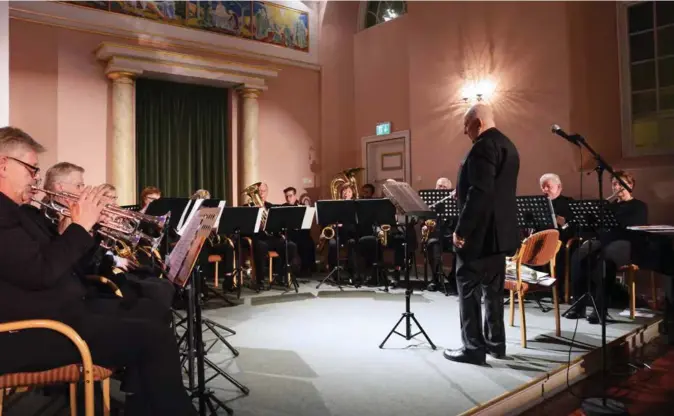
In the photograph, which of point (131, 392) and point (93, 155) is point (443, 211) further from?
point (93, 155)

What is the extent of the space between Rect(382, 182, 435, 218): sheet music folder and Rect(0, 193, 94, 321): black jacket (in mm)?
2380

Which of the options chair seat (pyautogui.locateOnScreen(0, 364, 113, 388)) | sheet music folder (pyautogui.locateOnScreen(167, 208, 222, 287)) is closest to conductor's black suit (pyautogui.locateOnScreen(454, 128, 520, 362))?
sheet music folder (pyautogui.locateOnScreen(167, 208, 222, 287))

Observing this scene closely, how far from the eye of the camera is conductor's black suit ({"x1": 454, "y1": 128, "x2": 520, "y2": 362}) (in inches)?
124

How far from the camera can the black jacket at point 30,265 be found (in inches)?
68.9

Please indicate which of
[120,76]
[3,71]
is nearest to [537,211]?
[3,71]

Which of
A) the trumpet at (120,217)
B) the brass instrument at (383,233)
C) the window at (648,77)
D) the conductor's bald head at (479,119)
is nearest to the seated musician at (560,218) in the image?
the window at (648,77)

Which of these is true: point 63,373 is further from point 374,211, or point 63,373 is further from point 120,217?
point 374,211

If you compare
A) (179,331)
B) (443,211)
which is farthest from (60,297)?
(443,211)

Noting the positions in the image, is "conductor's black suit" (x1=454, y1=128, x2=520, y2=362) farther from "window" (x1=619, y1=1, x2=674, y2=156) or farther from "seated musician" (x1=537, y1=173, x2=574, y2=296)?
"window" (x1=619, y1=1, x2=674, y2=156)

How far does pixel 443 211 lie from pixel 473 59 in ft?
11.9

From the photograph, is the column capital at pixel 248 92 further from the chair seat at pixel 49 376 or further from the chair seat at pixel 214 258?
the chair seat at pixel 49 376

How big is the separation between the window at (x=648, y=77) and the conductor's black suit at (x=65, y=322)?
6522 mm

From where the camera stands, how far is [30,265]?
1.76 metres

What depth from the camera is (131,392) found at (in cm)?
193
